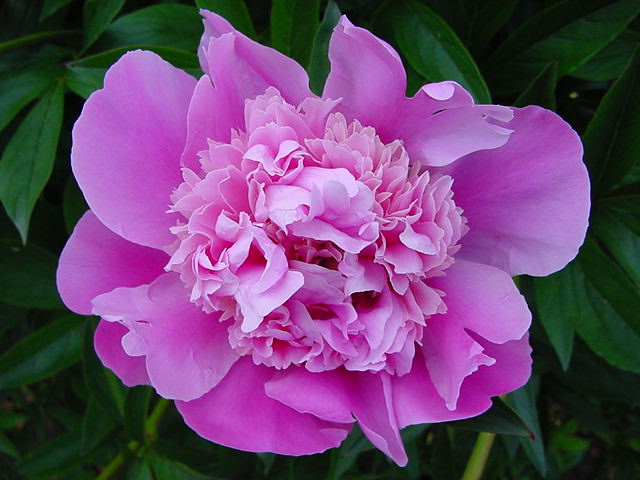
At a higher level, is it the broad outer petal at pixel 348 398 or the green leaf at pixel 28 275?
the broad outer petal at pixel 348 398

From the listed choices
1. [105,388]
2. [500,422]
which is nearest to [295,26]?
[500,422]

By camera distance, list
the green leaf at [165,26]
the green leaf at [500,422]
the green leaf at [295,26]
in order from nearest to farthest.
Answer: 1. the green leaf at [500,422]
2. the green leaf at [295,26]
3. the green leaf at [165,26]

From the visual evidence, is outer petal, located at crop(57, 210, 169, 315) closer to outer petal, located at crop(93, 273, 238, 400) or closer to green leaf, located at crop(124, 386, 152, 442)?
outer petal, located at crop(93, 273, 238, 400)

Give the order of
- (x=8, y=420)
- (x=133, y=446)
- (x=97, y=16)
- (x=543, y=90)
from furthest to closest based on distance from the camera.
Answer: (x=8, y=420)
(x=133, y=446)
(x=97, y=16)
(x=543, y=90)

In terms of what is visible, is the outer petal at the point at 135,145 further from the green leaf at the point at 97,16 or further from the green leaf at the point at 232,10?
the green leaf at the point at 97,16

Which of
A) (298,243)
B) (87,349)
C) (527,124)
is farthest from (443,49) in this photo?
(87,349)

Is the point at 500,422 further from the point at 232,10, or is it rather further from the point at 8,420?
the point at 8,420

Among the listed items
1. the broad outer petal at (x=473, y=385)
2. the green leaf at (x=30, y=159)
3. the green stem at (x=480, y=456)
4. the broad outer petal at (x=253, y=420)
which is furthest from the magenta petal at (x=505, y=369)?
the green leaf at (x=30, y=159)
